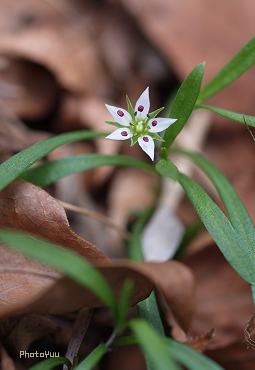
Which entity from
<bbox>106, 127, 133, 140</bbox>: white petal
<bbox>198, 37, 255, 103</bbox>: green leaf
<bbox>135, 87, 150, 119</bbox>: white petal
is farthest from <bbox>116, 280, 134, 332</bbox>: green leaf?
<bbox>198, 37, 255, 103</bbox>: green leaf

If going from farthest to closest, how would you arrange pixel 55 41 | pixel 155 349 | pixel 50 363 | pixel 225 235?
pixel 55 41 < pixel 225 235 < pixel 50 363 < pixel 155 349

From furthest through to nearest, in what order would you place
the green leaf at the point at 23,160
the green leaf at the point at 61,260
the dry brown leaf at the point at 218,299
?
the dry brown leaf at the point at 218,299, the green leaf at the point at 23,160, the green leaf at the point at 61,260

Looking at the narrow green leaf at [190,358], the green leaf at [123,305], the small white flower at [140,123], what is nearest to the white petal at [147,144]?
the small white flower at [140,123]

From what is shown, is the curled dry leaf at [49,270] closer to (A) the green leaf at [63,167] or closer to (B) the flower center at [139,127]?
(A) the green leaf at [63,167]

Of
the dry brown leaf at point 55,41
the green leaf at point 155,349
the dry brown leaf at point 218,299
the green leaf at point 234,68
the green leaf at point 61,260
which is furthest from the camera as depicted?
the dry brown leaf at point 55,41

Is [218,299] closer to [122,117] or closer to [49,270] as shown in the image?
[49,270]

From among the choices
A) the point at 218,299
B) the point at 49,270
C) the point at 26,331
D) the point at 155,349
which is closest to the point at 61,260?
the point at 155,349

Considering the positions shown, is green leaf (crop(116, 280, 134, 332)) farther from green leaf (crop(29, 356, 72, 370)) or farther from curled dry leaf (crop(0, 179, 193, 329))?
green leaf (crop(29, 356, 72, 370))
